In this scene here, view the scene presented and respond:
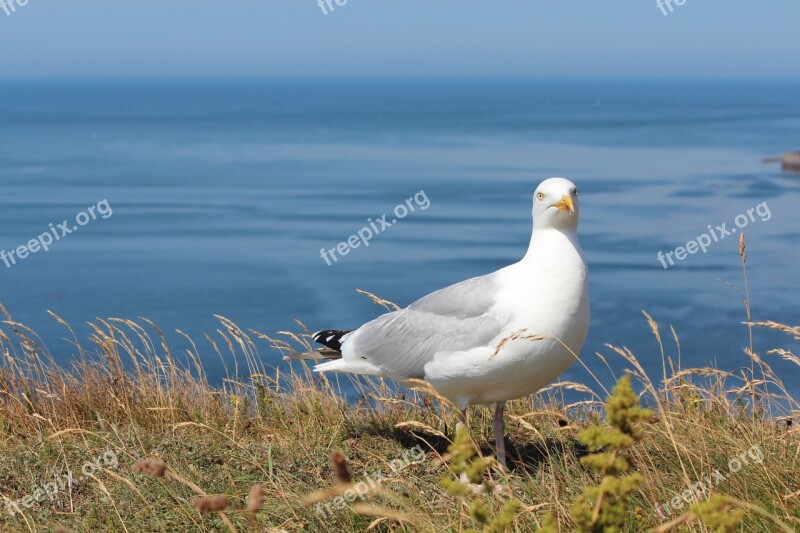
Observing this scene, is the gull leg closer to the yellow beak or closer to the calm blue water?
the yellow beak

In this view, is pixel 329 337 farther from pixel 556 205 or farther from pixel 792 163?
pixel 792 163

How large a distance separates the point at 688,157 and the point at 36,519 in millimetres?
90672

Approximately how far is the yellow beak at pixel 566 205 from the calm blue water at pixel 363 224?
24.3 feet

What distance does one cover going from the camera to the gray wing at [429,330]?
18.3 ft

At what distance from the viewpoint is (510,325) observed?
536 centimetres

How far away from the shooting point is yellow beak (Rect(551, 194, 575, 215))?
5.32m

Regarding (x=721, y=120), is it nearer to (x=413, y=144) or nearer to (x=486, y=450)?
(x=413, y=144)
